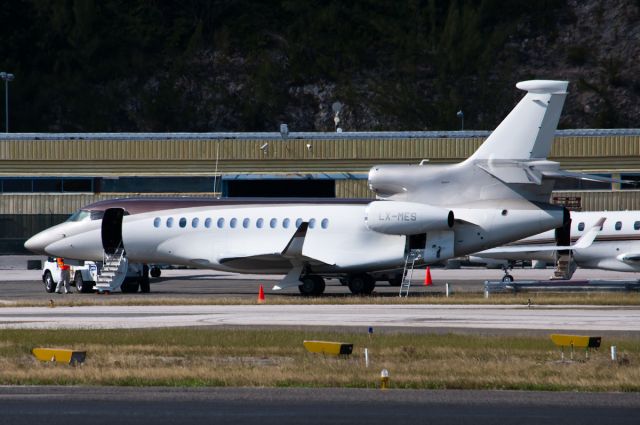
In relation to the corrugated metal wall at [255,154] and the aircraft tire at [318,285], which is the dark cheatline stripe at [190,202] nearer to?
the aircraft tire at [318,285]

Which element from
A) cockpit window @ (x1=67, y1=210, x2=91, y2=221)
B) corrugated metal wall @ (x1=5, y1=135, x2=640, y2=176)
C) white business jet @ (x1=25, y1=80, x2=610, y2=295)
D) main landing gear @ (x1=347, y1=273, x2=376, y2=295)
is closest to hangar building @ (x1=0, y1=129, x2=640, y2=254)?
corrugated metal wall @ (x1=5, y1=135, x2=640, y2=176)

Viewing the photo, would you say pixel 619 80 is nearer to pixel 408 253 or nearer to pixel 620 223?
pixel 620 223

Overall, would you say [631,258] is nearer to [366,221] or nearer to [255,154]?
[366,221]

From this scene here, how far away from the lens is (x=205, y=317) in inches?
1148

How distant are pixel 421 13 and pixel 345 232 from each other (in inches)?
2250

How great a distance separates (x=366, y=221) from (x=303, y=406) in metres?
21.5

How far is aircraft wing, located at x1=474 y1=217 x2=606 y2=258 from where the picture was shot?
40.6 meters


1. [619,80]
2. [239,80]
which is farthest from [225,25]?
[619,80]

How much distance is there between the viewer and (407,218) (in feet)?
117

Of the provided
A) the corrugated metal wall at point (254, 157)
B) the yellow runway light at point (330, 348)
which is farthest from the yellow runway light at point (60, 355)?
the corrugated metal wall at point (254, 157)

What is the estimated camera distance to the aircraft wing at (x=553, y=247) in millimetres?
40562

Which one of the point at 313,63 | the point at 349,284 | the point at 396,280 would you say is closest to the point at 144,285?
the point at 349,284

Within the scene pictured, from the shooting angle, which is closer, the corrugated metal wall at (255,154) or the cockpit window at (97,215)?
the cockpit window at (97,215)

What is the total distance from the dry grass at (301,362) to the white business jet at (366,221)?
11939 mm
